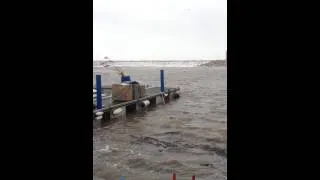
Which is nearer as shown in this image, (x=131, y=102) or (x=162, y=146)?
(x=162, y=146)

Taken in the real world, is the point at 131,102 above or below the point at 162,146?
above

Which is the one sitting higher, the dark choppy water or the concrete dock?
the concrete dock

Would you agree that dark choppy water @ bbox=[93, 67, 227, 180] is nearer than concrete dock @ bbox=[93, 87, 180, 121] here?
Yes

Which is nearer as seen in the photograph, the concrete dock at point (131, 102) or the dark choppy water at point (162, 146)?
the dark choppy water at point (162, 146)

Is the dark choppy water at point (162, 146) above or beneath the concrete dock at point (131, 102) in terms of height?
beneath
